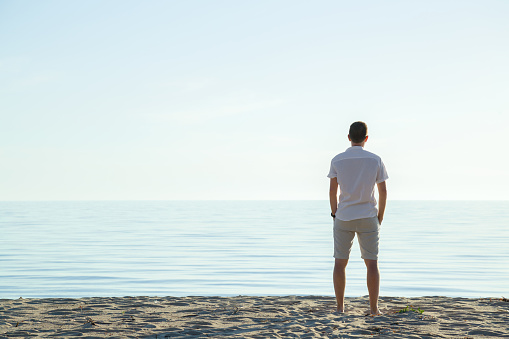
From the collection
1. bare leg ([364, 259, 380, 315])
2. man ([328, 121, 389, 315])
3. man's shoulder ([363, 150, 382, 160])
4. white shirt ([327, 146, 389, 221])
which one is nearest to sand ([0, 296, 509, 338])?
bare leg ([364, 259, 380, 315])

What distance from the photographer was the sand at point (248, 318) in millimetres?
5352

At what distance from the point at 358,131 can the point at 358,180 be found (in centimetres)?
57

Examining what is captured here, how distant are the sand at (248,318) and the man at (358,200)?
0.62 metres

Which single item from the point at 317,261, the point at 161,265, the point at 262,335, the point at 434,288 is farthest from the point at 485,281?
the point at 262,335

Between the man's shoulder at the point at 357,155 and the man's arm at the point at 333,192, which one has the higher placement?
the man's shoulder at the point at 357,155

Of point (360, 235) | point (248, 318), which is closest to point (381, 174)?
point (360, 235)

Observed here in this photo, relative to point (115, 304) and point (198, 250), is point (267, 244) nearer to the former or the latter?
point (198, 250)

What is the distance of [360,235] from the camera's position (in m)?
6.12

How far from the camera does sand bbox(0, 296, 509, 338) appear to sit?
5352mm

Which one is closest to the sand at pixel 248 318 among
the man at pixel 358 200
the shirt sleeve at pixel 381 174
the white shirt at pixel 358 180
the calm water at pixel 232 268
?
the man at pixel 358 200

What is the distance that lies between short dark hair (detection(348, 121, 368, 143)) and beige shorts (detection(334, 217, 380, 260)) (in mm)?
890

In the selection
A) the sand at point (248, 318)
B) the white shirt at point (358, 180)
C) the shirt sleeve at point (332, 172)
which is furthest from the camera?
the shirt sleeve at point (332, 172)

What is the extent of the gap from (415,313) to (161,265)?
948 cm

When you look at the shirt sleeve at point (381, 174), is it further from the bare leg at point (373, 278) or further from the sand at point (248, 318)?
the sand at point (248, 318)
